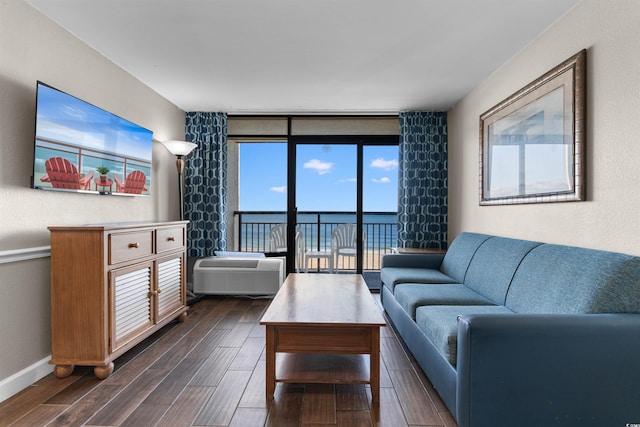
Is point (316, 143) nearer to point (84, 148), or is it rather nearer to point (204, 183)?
point (204, 183)

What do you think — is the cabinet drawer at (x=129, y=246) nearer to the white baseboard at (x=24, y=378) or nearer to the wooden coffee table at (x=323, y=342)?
the white baseboard at (x=24, y=378)

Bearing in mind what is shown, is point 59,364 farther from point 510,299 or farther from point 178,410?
point 510,299

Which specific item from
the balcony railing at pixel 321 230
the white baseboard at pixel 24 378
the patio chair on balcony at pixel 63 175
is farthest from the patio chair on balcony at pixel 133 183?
the balcony railing at pixel 321 230

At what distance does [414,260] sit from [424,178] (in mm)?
1316

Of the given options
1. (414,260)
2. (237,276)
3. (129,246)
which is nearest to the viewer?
(129,246)

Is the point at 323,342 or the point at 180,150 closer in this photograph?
the point at 323,342

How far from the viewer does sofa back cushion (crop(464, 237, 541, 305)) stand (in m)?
2.56

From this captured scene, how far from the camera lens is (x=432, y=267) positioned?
402 centimetres

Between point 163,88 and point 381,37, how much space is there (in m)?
2.49

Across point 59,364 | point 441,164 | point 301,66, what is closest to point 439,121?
point 441,164

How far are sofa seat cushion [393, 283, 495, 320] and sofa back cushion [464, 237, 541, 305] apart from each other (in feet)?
0.25

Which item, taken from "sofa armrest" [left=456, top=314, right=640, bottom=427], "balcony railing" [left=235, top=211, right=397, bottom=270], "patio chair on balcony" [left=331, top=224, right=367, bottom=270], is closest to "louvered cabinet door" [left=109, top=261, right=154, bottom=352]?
"sofa armrest" [left=456, top=314, right=640, bottom=427]

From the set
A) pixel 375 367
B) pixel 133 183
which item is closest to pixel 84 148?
pixel 133 183

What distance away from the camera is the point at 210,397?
83.5 inches
